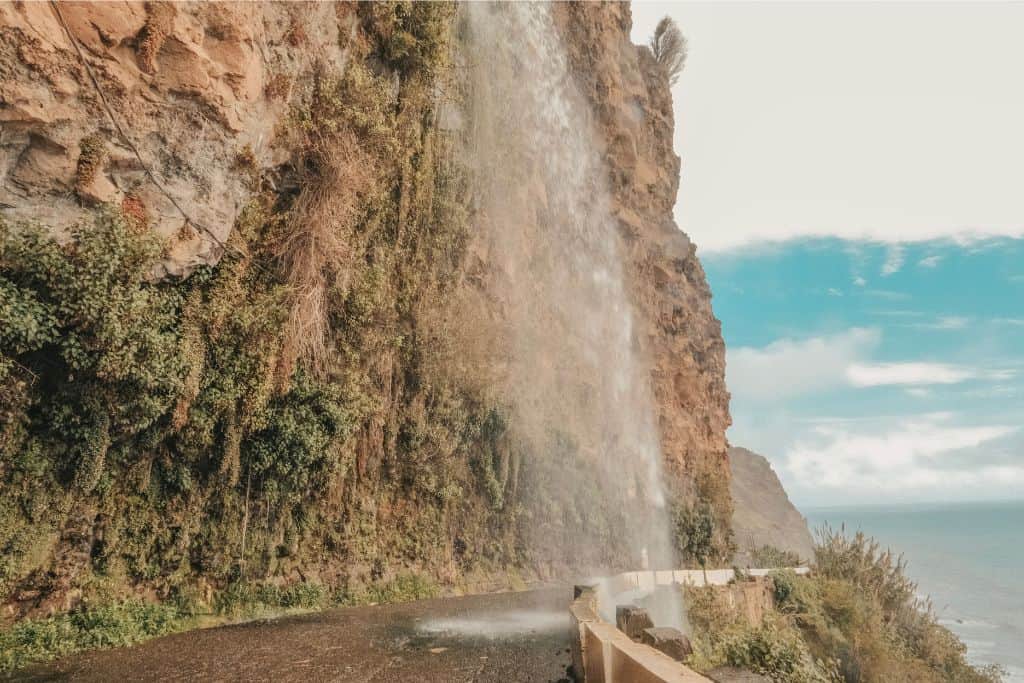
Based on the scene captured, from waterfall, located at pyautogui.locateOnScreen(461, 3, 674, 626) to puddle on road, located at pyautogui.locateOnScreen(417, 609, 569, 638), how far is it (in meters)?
8.32

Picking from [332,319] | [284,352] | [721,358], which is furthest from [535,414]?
[721,358]

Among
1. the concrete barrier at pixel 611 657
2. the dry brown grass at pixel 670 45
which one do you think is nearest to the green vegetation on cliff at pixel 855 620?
the concrete barrier at pixel 611 657

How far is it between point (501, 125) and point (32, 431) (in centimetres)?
1748

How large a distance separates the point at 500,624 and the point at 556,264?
17551 millimetres

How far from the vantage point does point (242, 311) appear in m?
10.9

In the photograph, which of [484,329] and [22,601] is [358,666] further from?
[484,329]

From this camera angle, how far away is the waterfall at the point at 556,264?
2131 centimetres

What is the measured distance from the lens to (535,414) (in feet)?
72.2

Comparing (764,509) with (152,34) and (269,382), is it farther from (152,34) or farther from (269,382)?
(152,34)

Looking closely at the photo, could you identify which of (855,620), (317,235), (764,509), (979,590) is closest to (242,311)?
(317,235)

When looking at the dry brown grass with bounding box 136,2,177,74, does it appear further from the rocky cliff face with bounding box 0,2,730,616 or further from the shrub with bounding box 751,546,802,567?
the shrub with bounding box 751,546,802,567

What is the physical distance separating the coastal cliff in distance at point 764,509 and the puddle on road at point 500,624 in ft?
178

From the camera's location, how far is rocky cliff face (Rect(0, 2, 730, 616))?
26.9 feet

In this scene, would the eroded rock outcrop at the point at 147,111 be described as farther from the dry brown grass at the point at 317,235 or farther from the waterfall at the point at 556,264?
the waterfall at the point at 556,264
